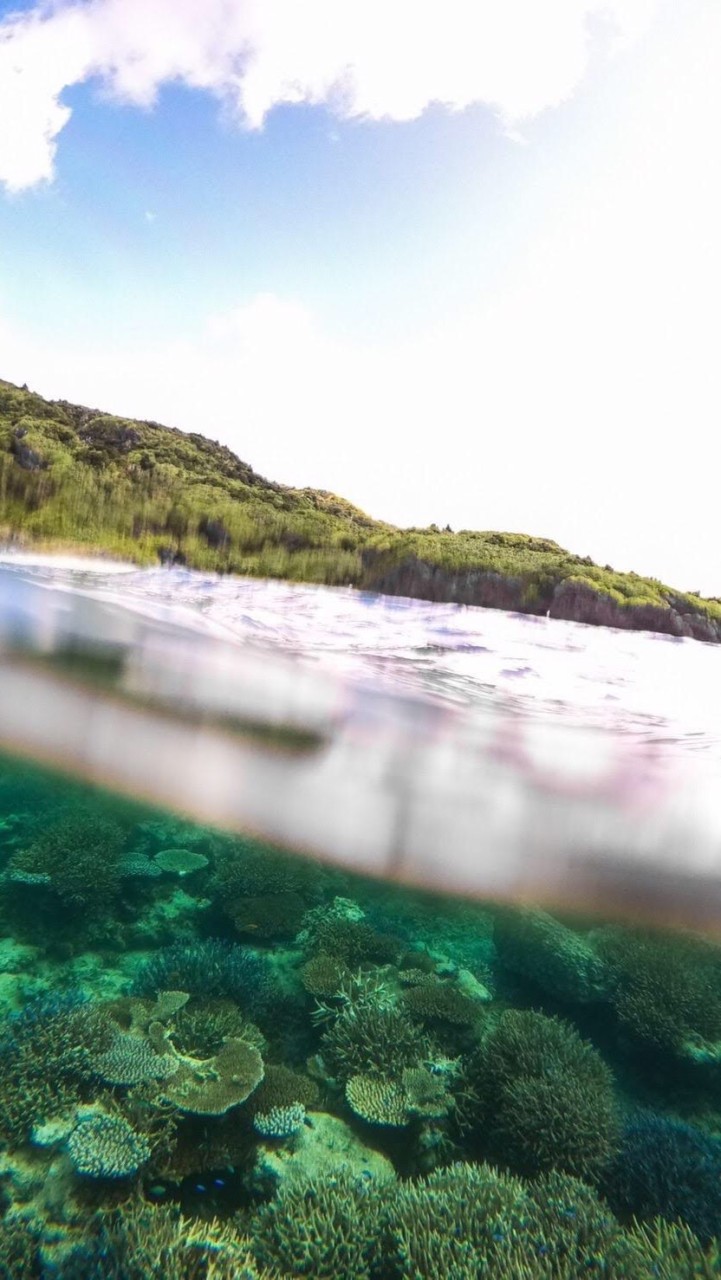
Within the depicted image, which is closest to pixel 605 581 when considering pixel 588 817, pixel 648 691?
pixel 648 691

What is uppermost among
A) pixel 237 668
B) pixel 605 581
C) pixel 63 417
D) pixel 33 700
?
pixel 63 417

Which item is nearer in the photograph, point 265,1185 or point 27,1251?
point 27,1251

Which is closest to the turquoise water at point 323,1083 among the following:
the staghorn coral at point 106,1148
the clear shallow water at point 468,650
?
the staghorn coral at point 106,1148

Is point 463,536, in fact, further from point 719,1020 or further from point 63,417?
point 719,1020

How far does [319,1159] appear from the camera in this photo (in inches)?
212

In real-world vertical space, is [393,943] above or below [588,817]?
below

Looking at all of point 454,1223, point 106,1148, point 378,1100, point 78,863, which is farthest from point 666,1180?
point 78,863

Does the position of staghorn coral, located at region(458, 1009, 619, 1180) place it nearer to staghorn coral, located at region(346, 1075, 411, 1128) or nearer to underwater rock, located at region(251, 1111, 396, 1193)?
staghorn coral, located at region(346, 1075, 411, 1128)

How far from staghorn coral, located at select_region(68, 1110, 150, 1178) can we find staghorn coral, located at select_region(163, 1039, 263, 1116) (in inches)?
19.5

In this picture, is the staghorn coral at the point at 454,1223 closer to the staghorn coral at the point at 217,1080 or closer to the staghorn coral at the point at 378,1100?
the staghorn coral at the point at 378,1100

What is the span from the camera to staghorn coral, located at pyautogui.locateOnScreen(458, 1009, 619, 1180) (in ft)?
18.0

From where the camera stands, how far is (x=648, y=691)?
25.7 feet

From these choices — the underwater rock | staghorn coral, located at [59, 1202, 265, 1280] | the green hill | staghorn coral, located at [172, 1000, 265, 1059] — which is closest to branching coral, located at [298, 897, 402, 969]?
staghorn coral, located at [172, 1000, 265, 1059]

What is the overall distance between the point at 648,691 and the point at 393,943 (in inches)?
222
